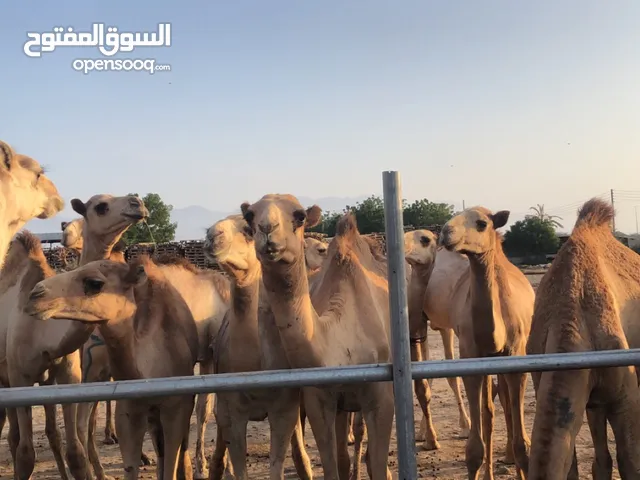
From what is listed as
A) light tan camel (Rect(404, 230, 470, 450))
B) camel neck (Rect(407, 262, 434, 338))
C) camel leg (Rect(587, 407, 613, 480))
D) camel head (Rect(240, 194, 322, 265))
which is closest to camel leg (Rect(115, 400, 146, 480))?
camel head (Rect(240, 194, 322, 265))

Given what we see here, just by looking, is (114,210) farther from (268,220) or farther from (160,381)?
(160,381)

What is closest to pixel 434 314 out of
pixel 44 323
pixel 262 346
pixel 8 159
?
pixel 262 346

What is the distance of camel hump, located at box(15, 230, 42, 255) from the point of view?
5.65 m

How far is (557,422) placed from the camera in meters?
3.39

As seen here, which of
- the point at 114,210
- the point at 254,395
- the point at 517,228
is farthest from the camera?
the point at 517,228

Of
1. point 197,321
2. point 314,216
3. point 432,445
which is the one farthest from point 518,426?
point 197,321

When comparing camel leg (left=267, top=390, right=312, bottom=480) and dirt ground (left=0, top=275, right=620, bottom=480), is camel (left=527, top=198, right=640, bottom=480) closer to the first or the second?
camel leg (left=267, top=390, right=312, bottom=480)

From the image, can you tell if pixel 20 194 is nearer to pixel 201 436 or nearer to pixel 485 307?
pixel 485 307

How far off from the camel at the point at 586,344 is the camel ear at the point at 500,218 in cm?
95

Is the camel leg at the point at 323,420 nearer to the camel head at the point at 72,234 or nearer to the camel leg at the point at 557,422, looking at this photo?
the camel leg at the point at 557,422

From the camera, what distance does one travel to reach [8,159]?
136 inches

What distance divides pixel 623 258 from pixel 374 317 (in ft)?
6.03

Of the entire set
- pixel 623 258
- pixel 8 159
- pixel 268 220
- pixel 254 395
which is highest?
pixel 8 159

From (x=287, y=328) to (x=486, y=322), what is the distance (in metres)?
2.05
